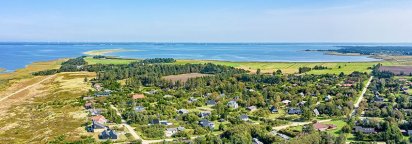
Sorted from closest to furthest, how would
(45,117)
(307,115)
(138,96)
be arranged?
(307,115), (45,117), (138,96)

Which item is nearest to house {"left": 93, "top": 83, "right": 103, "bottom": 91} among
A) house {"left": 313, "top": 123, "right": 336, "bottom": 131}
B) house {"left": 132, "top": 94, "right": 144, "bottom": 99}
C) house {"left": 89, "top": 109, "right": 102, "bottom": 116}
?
house {"left": 132, "top": 94, "right": 144, "bottom": 99}

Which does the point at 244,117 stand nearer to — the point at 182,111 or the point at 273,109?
the point at 273,109

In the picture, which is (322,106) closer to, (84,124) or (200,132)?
(200,132)

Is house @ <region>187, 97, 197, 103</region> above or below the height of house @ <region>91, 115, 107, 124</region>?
below

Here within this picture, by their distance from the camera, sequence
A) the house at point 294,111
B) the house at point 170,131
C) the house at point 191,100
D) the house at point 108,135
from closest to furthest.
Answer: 1. the house at point 108,135
2. the house at point 170,131
3. the house at point 294,111
4. the house at point 191,100

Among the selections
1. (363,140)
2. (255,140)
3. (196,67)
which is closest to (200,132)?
(255,140)

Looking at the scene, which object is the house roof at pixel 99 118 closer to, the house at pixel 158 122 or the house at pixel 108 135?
the house at pixel 158 122

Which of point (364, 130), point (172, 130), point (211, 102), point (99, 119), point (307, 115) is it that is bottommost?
point (211, 102)

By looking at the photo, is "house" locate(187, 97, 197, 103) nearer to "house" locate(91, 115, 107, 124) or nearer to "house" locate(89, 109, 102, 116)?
"house" locate(89, 109, 102, 116)

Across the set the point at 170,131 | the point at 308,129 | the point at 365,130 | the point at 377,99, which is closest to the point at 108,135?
the point at 170,131

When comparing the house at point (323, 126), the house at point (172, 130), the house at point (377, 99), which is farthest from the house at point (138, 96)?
the house at point (377, 99)

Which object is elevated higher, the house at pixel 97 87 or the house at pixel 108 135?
the house at pixel 108 135
